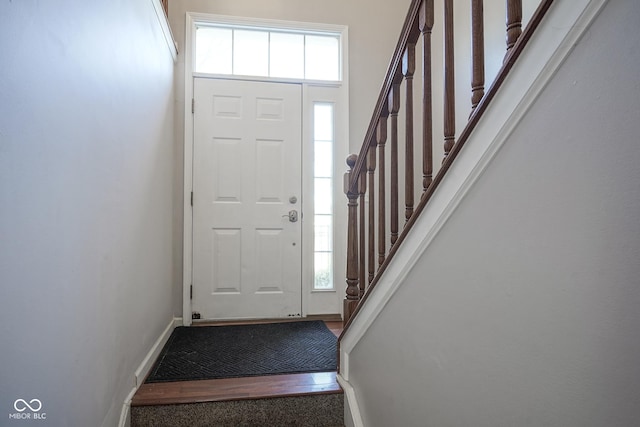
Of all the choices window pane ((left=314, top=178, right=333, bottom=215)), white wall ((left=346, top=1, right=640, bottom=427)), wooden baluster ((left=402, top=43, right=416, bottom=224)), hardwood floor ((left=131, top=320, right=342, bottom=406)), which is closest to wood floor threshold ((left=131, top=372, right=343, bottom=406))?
hardwood floor ((left=131, top=320, right=342, bottom=406))

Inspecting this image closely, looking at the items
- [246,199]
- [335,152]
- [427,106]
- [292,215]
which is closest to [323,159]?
[335,152]

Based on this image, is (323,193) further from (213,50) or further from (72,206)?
(72,206)

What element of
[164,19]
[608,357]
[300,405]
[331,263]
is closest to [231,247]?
[331,263]

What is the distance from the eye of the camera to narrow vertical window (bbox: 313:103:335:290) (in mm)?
2830

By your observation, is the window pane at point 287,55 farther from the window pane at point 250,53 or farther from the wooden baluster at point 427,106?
the wooden baluster at point 427,106

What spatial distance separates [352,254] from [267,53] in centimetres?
197

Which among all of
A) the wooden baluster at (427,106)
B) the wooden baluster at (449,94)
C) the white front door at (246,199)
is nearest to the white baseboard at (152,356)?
the white front door at (246,199)

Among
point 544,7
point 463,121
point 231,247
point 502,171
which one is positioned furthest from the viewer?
point 231,247

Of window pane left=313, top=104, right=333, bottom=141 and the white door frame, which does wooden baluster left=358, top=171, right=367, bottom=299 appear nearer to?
the white door frame

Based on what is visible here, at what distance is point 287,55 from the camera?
2.83 m

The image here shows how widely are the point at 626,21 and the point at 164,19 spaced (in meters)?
2.39

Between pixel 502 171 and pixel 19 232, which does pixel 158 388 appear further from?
pixel 502 171

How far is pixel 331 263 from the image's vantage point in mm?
2850

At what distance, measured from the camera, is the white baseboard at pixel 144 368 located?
4.58 ft
